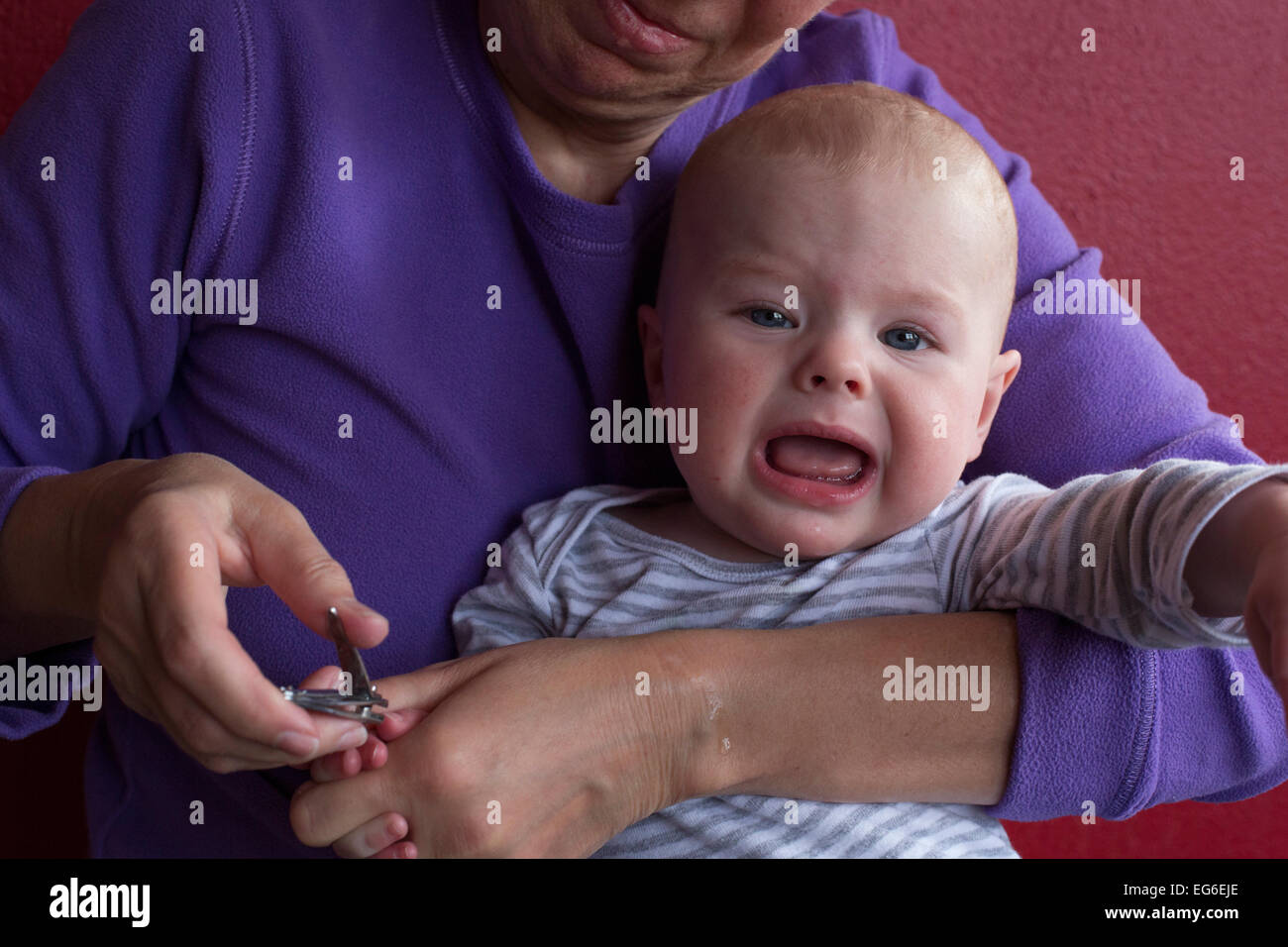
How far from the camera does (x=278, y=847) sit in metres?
1.12

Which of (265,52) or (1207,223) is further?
(1207,223)

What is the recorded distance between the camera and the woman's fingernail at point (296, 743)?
2.55 feet

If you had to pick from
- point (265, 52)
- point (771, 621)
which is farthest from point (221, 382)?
point (771, 621)

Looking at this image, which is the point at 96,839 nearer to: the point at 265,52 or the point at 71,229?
the point at 71,229

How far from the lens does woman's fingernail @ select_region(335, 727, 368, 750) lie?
2.73 ft

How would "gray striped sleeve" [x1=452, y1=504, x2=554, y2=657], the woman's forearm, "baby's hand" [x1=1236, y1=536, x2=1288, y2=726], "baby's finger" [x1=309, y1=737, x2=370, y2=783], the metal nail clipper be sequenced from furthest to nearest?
"gray striped sleeve" [x1=452, y1=504, x2=554, y2=657] → the woman's forearm → "baby's finger" [x1=309, y1=737, x2=370, y2=783] → the metal nail clipper → "baby's hand" [x1=1236, y1=536, x2=1288, y2=726]

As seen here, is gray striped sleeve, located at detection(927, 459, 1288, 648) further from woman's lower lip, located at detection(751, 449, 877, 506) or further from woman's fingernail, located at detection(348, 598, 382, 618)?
woman's fingernail, located at detection(348, 598, 382, 618)

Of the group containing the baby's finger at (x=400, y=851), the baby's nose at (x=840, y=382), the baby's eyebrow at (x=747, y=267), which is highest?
the baby's eyebrow at (x=747, y=267)

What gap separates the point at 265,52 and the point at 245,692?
22.7 inches

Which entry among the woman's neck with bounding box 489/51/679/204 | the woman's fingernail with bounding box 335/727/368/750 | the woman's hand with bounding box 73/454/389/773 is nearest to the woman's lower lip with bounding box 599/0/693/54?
the woman's neck with bounding box 489/51/679/204

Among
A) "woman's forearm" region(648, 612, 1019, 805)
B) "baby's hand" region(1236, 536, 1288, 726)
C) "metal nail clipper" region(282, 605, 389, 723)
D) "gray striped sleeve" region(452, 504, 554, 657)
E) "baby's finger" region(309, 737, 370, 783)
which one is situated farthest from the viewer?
"gray striped sleeve" region(452, 504, 554, 657)

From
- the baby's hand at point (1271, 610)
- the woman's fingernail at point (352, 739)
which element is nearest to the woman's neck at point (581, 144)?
the woman's fingernail at point (352, 739)

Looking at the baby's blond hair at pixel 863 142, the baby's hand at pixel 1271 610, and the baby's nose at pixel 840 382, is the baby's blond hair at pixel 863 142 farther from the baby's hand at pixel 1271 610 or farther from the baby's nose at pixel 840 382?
the baby's hand at pixel 1271 610

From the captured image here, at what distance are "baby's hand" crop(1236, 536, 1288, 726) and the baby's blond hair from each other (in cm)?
43
